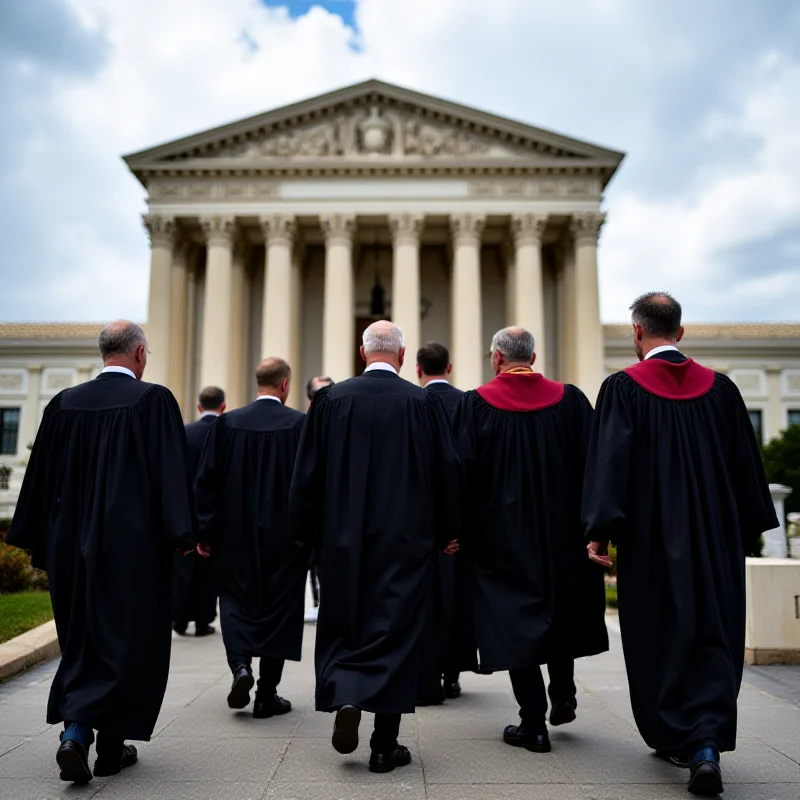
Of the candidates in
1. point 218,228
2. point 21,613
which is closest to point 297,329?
point 218,228

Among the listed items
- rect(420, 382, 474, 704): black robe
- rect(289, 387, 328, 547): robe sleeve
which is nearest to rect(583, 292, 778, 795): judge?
rect(420, 382, 474, 704): black robe

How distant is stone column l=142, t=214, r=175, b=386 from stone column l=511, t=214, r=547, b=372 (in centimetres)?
1542

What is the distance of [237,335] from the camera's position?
37.5 metres

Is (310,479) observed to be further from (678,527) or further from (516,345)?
(678,527)

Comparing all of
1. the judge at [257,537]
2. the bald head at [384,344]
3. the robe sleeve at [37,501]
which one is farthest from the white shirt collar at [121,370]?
the bald head at [384,344]

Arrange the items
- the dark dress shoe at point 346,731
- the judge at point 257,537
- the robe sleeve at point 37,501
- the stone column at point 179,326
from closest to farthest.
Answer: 1. the dark dress shoe at point 346,731
2. the robe sleeve at point 37,501
3. the judge at point 257,537
4. the stone column at point 179,326

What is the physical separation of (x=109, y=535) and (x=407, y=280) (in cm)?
3142

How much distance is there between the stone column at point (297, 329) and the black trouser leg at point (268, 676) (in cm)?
3080

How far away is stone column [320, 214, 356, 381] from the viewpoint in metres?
34.9

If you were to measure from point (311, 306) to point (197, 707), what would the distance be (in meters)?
35.8

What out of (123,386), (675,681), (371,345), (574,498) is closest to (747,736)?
(675,681)

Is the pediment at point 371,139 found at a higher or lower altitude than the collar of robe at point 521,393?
higher

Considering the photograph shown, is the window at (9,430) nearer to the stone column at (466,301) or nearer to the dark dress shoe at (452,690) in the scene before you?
the stone column at (466,301)

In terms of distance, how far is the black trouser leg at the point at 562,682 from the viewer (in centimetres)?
532
